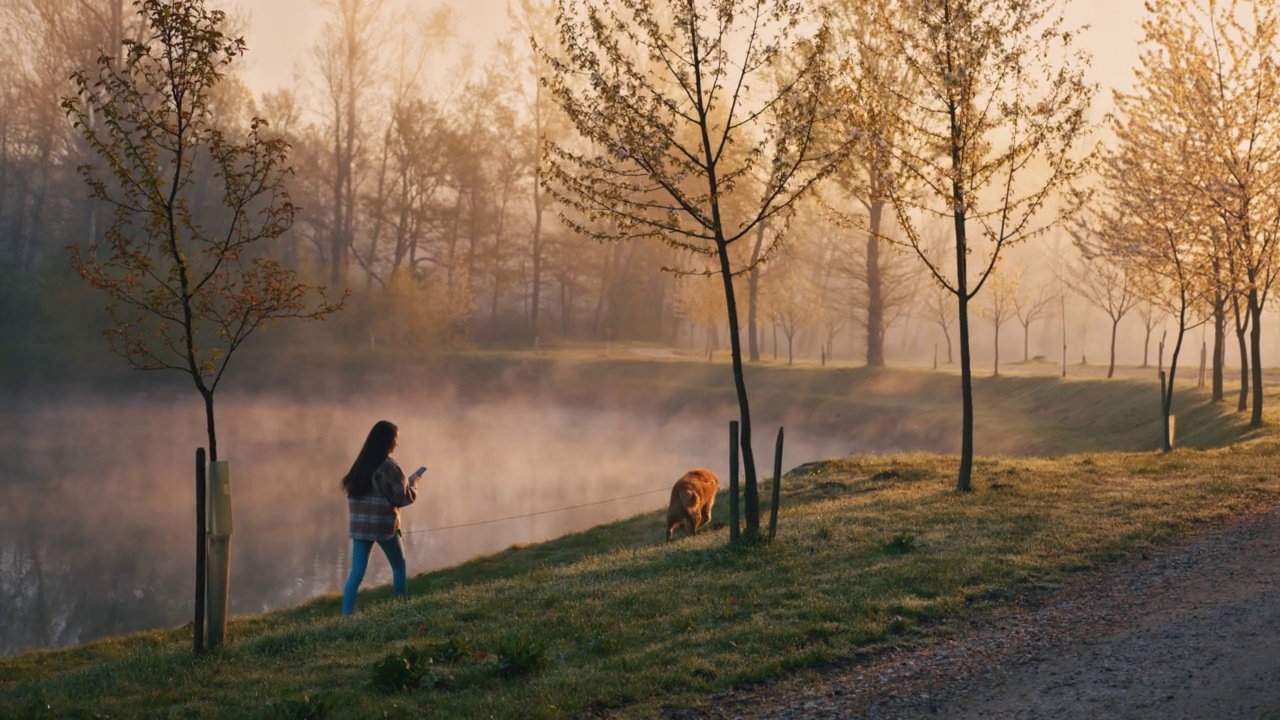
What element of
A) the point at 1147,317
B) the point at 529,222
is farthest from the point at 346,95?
the point at 1147,317

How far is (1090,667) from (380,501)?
795 cm

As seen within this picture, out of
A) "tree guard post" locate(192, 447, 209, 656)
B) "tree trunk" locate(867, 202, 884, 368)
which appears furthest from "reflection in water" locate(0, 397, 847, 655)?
"tree guard post" locate(192, 447, 209, 656)

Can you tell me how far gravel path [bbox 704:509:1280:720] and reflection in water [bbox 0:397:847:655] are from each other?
10.7 m

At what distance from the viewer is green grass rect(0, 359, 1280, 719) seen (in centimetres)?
784

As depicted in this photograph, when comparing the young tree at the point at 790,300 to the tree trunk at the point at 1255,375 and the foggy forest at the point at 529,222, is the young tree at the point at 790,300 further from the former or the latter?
the tree trunk at the point at 1255,375

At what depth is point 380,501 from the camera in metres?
12.2

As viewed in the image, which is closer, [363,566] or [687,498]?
[363,566]

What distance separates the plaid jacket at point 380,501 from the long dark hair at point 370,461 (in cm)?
7

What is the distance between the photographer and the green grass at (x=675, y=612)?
7.84 metres

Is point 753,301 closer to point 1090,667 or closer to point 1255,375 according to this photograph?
point 1255,375

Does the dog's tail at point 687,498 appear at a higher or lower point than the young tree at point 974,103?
lower

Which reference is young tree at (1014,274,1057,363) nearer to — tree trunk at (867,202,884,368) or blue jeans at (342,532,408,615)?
tree trunk at (867,202,884,368)

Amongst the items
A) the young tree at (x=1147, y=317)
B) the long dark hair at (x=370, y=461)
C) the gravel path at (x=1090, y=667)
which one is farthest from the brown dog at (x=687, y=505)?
the young tree at (x=1147, y=317)

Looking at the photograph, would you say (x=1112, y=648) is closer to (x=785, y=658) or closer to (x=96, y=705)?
(x=785, y=658)
